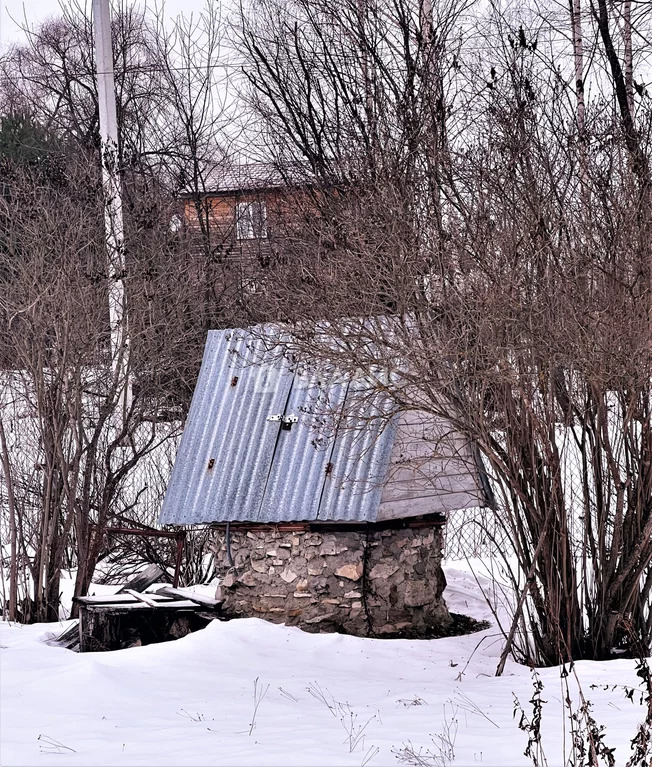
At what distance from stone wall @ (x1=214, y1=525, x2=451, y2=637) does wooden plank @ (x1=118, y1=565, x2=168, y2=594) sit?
5.85 ft

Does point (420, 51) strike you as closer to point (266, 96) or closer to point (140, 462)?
point (266, 96)

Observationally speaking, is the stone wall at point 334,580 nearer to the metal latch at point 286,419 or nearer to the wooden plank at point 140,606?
the wooden plank at point 140,606

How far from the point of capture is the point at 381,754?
5.42 metres

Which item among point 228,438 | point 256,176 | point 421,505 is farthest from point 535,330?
point 256,176

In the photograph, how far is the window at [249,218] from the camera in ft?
60.0

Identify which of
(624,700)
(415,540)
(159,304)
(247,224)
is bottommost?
(624,700)

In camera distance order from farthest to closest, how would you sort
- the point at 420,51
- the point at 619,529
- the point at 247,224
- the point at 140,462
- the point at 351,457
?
the point at 247,224
the point at 420,51
the point at 140,462
the point at 351,457
the point at 619,529

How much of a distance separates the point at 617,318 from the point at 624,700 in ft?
8.47

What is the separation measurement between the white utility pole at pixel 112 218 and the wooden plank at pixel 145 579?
5.56 ft

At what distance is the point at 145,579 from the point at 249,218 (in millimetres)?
9067

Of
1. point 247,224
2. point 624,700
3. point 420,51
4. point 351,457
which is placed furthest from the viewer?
point 247,224

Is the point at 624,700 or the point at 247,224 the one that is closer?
the point at 624,700

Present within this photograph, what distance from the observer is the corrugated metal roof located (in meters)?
9.12

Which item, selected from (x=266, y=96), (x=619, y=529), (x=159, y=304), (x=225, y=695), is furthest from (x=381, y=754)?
(x=266, y=96)
